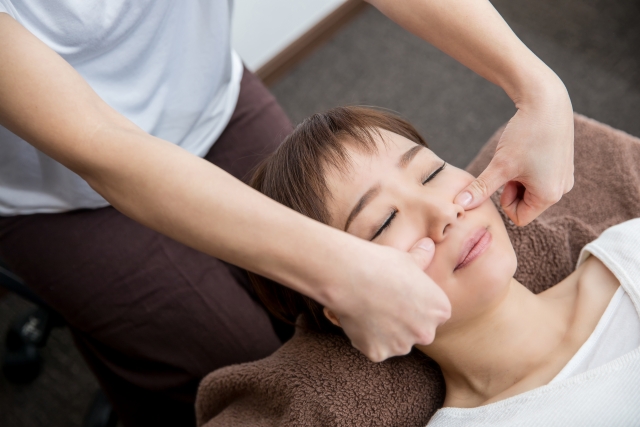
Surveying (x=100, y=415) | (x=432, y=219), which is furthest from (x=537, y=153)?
(x=100, y=415)

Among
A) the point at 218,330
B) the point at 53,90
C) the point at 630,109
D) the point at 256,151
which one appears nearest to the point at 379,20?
the point at 630,109

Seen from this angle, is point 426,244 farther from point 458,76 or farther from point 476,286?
point 458,76

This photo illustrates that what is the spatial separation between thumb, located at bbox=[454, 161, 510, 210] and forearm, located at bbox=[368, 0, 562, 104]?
126 millimetres

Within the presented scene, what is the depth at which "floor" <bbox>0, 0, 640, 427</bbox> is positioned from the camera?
2.06 metres

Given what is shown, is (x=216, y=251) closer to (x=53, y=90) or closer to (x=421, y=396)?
(x=53, y=90)

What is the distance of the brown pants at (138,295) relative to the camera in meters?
1.07

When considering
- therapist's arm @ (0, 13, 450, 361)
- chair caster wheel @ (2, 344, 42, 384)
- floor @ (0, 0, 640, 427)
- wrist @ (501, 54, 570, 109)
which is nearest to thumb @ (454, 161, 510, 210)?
wrist @ (501, 54, 570, 109)

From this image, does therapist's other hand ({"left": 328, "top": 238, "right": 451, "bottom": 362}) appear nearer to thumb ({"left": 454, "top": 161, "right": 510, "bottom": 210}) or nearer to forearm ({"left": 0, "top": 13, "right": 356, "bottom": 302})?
forearm ({"left": 0, "top": 13, "right": 356, "bottom": 302})

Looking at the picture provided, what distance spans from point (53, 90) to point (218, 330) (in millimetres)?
579

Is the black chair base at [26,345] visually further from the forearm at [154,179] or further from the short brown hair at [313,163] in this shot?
the forearm at [154,179]

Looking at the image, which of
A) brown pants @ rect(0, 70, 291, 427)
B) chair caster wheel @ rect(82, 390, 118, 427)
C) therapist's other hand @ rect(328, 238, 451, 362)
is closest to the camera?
therapist's other hand @ rect(328, 238, 451, 362)

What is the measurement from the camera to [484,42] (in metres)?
0.89

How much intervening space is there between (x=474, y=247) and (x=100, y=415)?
3.94 ft

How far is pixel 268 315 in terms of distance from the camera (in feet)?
3.90
